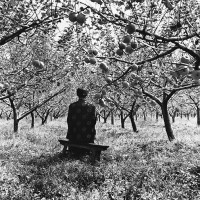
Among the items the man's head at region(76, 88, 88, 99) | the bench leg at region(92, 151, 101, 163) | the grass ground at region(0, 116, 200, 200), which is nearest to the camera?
the grass ground at region(0, 116, 200, 200)

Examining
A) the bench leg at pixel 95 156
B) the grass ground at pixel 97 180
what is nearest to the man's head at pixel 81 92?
the bench leg at pixel 95 156

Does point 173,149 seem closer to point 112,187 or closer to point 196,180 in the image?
point 196,180

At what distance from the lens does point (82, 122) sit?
928 centimetres

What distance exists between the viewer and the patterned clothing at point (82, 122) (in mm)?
9195

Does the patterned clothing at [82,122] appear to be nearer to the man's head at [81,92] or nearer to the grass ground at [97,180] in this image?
the man's head at [81,92]

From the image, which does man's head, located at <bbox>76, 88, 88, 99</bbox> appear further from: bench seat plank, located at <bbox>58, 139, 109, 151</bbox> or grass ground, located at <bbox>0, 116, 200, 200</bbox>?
grass ground, located at <bbox>0, 116, 200, 200</bbox>

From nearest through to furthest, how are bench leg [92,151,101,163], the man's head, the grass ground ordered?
1. the grass ground
2. bench leg [92,151,101,163]
3. the man's head

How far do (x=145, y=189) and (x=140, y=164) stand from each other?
90.2 inches

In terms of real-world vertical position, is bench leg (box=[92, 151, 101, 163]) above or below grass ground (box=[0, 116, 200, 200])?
above

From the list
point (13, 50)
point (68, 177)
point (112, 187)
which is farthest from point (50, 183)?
point (13, 50)

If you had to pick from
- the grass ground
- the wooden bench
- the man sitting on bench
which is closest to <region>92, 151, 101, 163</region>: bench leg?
the wooden bench

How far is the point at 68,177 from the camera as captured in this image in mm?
6527

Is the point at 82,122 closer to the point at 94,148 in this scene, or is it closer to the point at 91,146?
the point at 91,146

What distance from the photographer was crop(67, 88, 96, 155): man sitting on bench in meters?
9.20
